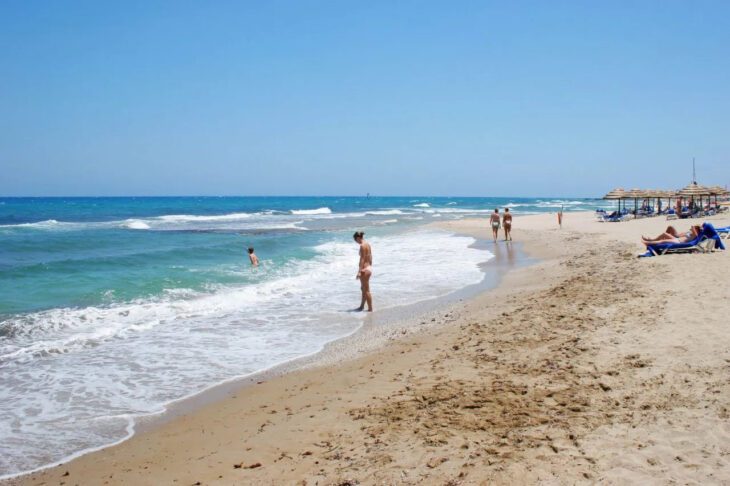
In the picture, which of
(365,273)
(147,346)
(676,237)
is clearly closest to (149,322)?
(147,346)

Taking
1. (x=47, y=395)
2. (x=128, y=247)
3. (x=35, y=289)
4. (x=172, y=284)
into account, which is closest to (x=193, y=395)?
(x=47, y=395)

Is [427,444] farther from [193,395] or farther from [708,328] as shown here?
[708,328]

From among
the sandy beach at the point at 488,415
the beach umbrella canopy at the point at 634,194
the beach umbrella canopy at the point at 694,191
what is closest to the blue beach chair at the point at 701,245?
the sandy beach at the point at 488,415

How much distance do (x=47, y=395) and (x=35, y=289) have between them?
8259mm

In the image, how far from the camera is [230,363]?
7.51 m

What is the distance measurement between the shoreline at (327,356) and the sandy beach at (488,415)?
15 cm

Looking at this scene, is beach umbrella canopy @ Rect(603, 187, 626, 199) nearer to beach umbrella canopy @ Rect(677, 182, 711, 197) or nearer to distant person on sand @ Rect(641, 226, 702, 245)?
beach umbrella canopy @ Rect(677, 182, 711, 197)

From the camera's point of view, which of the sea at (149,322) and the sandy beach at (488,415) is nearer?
the sandy beach at (488,415)

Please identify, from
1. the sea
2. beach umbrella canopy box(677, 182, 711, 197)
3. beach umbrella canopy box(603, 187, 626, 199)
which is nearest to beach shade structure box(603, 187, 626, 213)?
beach umbrella canopy box(603, 187, 626, 199)

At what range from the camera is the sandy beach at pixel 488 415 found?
3.65m

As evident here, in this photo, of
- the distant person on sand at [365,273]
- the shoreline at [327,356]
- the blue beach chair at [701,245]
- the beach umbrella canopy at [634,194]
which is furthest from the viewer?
the beach umbrella canopy at [634,194]

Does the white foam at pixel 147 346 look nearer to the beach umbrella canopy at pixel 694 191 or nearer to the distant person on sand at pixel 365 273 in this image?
the distant person on sand at pixel 365 273

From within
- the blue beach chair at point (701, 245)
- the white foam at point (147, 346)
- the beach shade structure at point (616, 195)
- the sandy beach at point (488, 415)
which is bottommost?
the white foam at point (147, 346)

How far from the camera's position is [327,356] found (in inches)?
299
